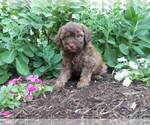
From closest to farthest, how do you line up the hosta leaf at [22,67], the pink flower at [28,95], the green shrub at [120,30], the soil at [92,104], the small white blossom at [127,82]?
the soil at [92,104] < the pink flower at [28,95] < the small white blossom at [127,82] < the hosta leaf at [22,67] < the green shrub at [120,30]

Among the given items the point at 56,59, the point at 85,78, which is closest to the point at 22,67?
the point at 56,59

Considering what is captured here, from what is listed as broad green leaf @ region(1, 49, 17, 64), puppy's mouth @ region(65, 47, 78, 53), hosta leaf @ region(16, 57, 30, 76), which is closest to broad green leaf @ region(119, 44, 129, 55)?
puppy's mouth @ region(65, 47, 78, 53)

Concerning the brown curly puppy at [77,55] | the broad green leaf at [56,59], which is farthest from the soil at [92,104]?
the broad green leaf at [56,59]

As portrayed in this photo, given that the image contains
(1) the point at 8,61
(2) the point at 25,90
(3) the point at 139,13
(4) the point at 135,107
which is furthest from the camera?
(3) the point at 139,13

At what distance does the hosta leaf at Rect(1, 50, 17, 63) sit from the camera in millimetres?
5348

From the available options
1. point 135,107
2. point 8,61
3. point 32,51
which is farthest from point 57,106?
point 32,51

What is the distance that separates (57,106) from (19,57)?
220cm

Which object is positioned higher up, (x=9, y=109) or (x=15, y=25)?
(x=15, y=25)

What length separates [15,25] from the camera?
548 cm

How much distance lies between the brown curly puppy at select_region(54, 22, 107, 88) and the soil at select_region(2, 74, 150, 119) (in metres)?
0.29

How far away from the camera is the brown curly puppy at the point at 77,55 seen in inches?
174

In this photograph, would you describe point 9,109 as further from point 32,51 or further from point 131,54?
point 131,54

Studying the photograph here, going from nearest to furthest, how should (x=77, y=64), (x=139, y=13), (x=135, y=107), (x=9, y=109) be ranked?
1. (x=135, y=107)
2. (x=9, y=109)
3. (x=77, y=64)
4. (x=139, y=13)

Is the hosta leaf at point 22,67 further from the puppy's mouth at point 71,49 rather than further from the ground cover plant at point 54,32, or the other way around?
the puppy's mouth at point 71,49
